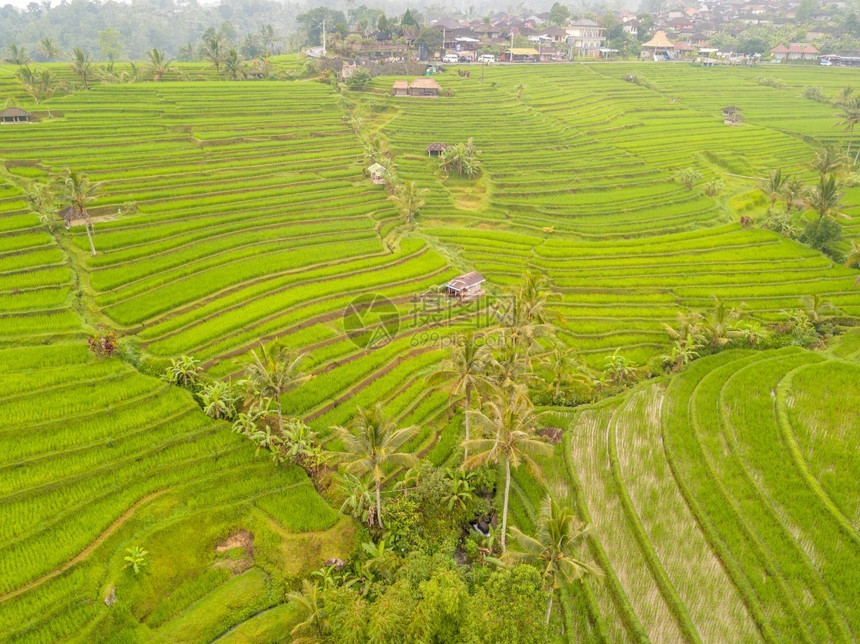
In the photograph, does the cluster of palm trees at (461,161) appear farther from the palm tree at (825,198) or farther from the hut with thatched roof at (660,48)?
the hut with thatched roof at (660,48)

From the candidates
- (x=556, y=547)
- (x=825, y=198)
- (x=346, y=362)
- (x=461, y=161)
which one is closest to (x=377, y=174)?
(x=461, y=161)

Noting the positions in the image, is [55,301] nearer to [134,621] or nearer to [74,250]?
[74,250]

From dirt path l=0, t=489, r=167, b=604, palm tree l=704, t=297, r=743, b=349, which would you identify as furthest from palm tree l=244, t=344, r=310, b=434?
palm tree l=704, t=297, r=743, b=349

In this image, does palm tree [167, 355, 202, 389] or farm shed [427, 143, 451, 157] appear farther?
farm shed [427, 143, 451, 157]

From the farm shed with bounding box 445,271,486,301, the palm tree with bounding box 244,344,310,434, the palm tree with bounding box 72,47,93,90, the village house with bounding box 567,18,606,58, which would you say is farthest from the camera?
the village house with bounding box 567,18,606,58

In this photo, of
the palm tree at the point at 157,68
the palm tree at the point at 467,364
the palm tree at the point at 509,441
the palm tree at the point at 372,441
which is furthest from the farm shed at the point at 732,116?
the palm tree at the point at 157,68

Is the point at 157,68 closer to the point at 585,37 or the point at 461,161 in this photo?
the point at 461,161

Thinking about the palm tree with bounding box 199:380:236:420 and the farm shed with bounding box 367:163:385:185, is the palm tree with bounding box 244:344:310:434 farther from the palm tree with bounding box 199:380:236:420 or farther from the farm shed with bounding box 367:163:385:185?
the farm shed with bounding box 367:163:385:185
